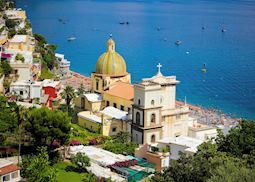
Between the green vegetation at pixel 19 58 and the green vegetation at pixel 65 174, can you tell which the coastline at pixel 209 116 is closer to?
the green vegetation at pixel 19 58

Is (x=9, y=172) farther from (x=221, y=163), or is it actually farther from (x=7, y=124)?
(x=221, y=163)

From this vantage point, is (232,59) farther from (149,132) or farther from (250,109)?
(149,132)

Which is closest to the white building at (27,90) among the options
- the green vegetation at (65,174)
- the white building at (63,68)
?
the green vegetation at (65,174)

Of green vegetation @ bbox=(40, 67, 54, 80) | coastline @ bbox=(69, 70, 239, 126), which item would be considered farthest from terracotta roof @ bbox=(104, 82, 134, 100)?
green vegetation @ bbox=(40, 67, 54, 80)

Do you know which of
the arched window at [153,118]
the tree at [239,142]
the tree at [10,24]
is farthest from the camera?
the tree at [10,24]

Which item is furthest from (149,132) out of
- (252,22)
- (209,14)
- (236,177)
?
(209,14)

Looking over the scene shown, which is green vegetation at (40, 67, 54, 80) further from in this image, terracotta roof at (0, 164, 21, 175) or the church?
terracotta roof at (0, 164, 21, 175)
